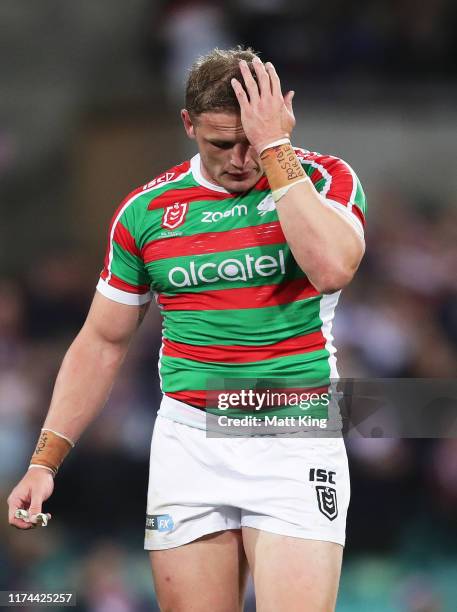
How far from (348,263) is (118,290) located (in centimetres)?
87

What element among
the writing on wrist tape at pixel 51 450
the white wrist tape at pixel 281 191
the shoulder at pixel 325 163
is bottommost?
the writing on wrist tape at pixel 51 450

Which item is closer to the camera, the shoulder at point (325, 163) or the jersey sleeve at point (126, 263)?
the shoulder at point (325, 163)

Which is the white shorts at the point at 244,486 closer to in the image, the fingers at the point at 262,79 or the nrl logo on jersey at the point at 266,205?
the nrl logo on jersey at the point at 266,205

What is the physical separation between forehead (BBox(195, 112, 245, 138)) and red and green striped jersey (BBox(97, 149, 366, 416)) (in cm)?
23

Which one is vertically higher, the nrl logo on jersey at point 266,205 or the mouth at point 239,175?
the mouth at point 239,175

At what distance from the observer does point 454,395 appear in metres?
4.27

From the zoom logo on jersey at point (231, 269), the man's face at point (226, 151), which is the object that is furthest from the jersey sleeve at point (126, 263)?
the man's face at point (226, 151)

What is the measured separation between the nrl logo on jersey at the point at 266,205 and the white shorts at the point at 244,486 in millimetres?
659

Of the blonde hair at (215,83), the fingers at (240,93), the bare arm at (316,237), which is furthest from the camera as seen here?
the blonde hair at (215,83)

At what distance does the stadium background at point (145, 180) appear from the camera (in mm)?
6102

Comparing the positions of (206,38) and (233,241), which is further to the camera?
(206,38)

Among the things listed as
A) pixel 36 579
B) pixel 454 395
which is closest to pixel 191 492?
pixel 454 395

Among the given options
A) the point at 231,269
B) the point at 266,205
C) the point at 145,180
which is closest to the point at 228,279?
the point at 231,269

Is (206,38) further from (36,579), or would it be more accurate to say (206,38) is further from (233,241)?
(233,241)
